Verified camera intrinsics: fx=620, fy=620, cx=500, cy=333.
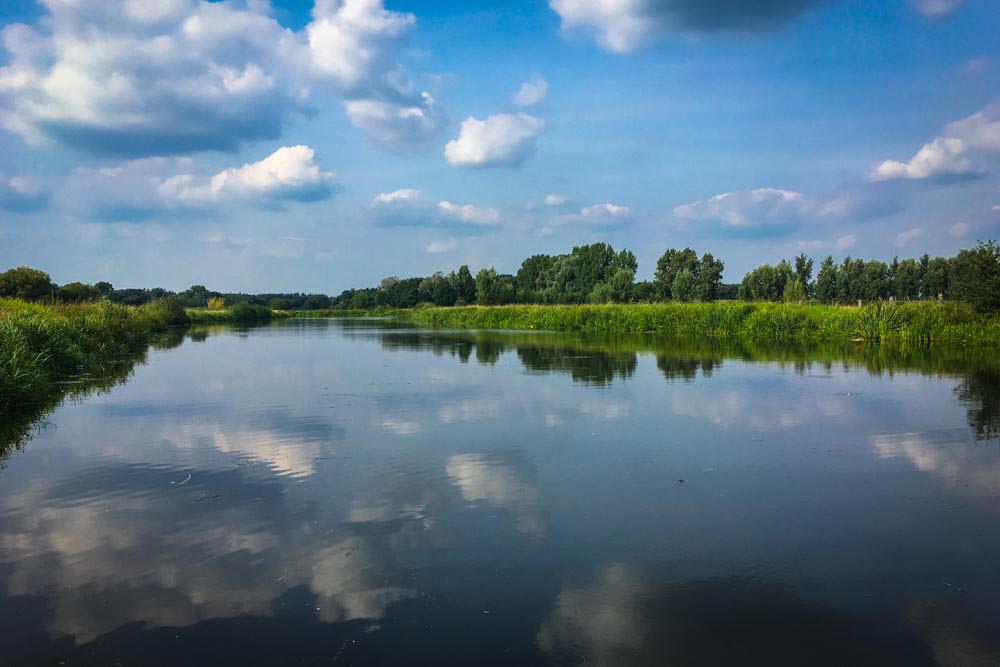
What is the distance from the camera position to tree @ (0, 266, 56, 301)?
119 ft

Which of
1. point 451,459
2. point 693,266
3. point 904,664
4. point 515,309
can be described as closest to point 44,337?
point 451,459

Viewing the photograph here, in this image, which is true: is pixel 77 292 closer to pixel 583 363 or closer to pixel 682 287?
pixel 583 363

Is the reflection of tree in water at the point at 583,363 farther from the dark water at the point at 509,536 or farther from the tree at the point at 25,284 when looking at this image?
the tree at the point at 25,284

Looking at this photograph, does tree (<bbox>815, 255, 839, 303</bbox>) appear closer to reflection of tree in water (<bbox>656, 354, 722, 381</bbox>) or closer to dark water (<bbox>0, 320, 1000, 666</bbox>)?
reflection of tree in water (<bbox>656, 354, 722, 381</bbox>)

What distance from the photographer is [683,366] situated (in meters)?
20.6

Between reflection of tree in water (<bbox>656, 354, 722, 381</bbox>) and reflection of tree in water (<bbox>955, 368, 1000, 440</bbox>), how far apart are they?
605cm

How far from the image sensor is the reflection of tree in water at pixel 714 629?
394cm

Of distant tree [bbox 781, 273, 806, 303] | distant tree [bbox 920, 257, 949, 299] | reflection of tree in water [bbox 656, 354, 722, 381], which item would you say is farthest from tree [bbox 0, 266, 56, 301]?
distant tree [bbox 920, 257, 949, 299]

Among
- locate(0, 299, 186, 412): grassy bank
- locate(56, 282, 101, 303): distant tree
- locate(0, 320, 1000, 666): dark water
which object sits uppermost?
locate(56, 282, 101, 303): distant tree

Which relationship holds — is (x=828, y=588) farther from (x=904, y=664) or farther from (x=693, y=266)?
(x=693, y=266)

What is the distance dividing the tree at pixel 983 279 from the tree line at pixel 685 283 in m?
0.03

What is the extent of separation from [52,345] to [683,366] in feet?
64.7

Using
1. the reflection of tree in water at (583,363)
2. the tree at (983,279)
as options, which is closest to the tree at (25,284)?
the reflection of tree in water at (583,363)

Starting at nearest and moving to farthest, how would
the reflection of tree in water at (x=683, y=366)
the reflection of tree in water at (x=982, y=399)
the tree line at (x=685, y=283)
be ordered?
the reflection of tree in water at (x=982, y=399), the reflection of tree in water at (x=683, y=366), the tree line at (x=685, y=283)
